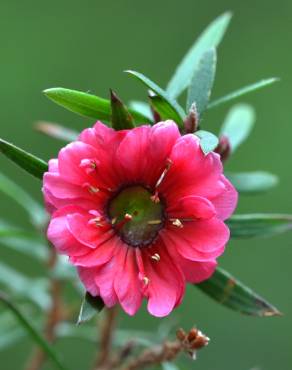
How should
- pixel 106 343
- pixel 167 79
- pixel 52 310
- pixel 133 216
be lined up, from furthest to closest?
pixel 167 79 → pixel 52 310 → pixel 106 343 → pixel 133 216

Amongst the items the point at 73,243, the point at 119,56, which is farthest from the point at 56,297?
the point at 119,56

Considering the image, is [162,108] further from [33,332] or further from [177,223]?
[33,332]

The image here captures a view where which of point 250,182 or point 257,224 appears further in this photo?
point 250,182

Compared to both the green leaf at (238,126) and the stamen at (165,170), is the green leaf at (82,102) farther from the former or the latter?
the green leaf at (238,126)

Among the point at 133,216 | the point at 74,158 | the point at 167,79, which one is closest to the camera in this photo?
the point at 74,158

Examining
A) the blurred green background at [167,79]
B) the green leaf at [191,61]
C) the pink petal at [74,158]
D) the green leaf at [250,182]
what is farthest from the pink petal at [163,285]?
the blurred green background at [167,79]

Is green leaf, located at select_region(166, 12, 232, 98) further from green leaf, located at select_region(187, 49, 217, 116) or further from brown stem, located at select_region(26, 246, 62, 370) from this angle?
brown stem, located at select_region(26, 246, 62, 370)

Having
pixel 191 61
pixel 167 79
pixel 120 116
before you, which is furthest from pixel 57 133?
pixel 167 79
